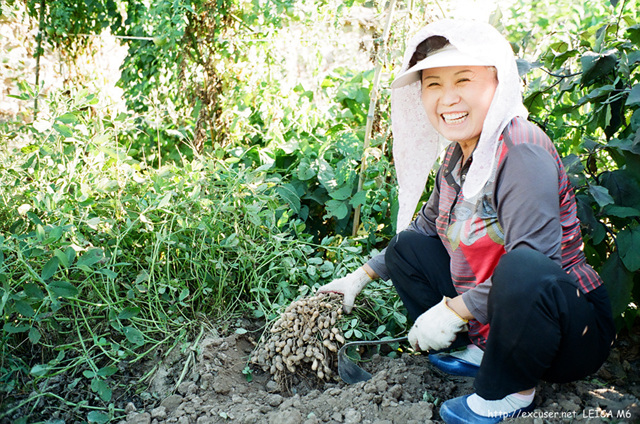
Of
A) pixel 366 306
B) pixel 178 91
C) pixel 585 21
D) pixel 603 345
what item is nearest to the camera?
pixel 603 345

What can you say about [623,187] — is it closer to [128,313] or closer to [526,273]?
[526,273]

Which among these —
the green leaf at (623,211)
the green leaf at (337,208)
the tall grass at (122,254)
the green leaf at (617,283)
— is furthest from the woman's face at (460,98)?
the green leaf at (337,208)

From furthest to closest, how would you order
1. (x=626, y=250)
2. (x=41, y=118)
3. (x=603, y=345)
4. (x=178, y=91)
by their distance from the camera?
(x=178, y=91), (x=41, y=118), (x=626, y=250), (x=603, y=345)

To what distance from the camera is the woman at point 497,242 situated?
142cm

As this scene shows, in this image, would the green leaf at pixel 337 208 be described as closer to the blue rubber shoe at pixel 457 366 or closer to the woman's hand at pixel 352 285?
the woman's hand at pixel 352 285

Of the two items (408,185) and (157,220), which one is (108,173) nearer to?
(157,220)

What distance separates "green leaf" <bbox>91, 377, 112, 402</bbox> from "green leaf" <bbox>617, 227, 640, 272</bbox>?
4.92 ft

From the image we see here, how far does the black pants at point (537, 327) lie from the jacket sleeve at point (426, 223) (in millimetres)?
484

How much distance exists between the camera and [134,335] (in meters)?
1.89

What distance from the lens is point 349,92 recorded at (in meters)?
3.13

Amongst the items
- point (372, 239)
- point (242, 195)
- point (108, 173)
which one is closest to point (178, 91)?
point (108, 173)

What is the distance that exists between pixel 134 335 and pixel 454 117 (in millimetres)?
1152

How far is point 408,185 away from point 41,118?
54.7 inches

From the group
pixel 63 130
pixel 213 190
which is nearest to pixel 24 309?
pixel 63 130
